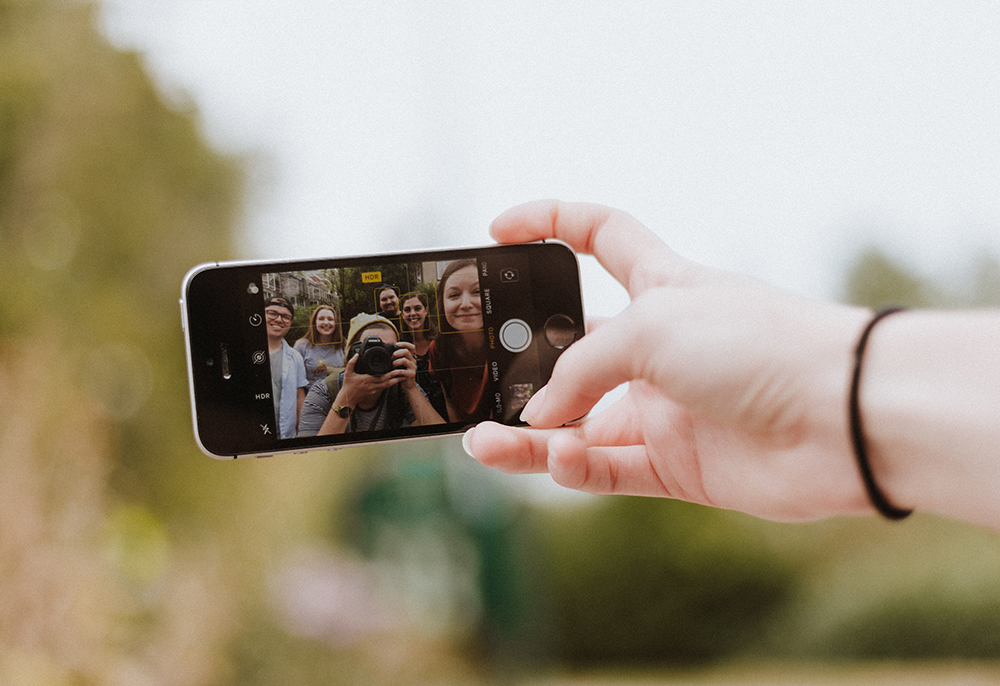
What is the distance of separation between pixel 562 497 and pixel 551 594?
14.2 inches

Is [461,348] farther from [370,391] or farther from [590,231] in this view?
[590,231]

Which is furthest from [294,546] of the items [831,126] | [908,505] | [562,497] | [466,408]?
[831,126]

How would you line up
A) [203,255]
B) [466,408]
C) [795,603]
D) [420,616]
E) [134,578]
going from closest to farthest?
[466,408] < [134,578] < [203,255] < [420,616] < [795,603]

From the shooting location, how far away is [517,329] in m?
0.88

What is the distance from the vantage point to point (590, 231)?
0.89 m

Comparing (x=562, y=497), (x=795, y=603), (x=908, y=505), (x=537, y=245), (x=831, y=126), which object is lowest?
(x=795, y=603)

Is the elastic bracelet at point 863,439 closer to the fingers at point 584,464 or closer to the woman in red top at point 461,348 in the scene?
the fingers at point 584,464

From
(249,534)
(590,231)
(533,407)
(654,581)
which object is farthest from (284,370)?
(654,581)

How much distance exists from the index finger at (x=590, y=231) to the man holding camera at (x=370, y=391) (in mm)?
216

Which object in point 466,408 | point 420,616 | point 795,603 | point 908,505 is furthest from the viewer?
point 795,603

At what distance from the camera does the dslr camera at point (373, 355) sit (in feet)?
2.79

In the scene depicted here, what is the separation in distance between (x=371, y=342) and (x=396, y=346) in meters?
0.03

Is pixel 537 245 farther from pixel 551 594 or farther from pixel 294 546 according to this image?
pixel 551 594

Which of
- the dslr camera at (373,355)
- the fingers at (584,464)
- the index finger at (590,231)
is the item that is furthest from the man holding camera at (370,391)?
the index finger at (590,231)
